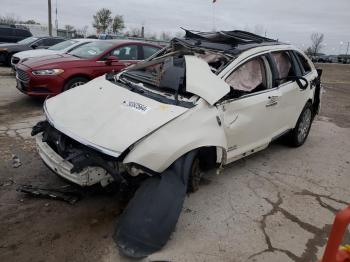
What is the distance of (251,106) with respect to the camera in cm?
439

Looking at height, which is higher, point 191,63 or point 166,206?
point 191,63

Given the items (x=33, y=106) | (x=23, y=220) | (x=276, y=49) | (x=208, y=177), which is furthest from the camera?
(x=33, y=106)

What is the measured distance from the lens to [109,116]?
361cm

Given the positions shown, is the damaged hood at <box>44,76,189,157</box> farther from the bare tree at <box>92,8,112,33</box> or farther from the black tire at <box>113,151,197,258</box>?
the bare tree at <box>92,8,112,33</box>

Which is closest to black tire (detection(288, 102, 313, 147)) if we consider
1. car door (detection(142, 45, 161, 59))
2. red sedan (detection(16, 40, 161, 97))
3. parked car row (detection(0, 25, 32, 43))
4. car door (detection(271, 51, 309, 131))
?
car door (detection(271, 51, 309, 131))

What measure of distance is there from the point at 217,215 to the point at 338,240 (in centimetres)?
174

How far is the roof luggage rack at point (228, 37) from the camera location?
479cm

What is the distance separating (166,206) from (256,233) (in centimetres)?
98

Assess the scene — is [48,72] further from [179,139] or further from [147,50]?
[179,139]

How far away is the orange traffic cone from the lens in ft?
6.84

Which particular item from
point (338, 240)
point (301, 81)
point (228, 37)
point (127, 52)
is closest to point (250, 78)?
point (228, 37)

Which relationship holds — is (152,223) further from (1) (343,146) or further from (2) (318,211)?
(1) (343,146)

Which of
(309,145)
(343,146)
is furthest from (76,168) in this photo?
(343,146)

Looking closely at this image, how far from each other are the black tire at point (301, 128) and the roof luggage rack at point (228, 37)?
1346mm
